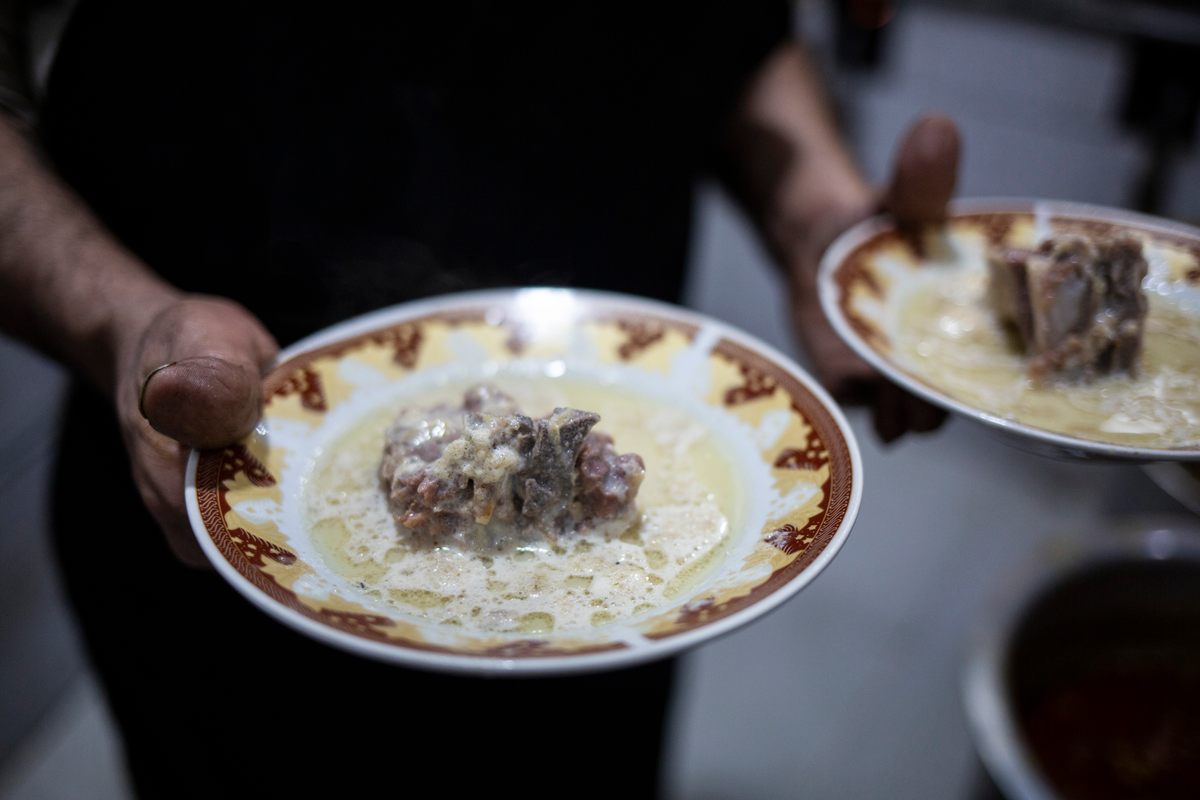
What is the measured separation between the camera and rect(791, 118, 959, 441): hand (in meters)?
1.78

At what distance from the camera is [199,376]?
1.22 m

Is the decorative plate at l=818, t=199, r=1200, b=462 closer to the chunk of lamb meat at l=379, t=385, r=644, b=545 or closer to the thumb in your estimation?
the chunk of lamb meat at l=379, t=385, r=644, b=545

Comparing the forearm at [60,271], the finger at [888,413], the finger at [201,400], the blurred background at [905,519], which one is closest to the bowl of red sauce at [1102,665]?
the blurred background at [905,519]

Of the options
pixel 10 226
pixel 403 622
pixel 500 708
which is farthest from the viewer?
pixel 500 708

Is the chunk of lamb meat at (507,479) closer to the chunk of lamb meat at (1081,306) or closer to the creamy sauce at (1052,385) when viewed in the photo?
the creamy sauce at (1052,385)

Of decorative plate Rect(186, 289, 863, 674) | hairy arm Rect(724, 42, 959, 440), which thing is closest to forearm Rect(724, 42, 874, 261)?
hairy arm Rect(724, 42, 959, 440)

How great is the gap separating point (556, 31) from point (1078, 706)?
2011mm

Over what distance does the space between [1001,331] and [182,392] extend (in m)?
1.58

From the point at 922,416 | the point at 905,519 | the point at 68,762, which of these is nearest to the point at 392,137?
the point at 922,416

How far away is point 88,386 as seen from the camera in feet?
6.37

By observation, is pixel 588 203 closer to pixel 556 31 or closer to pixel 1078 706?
pixel 556 31

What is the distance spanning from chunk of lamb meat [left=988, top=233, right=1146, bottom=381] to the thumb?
1463mm

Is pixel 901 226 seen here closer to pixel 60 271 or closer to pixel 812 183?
pixel 812 183

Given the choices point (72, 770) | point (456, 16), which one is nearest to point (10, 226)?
point (456, 16)
